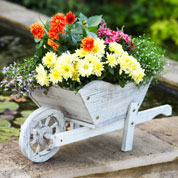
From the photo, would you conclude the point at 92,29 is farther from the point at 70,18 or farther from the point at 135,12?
the point at 135,12

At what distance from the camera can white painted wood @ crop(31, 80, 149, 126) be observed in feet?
6.11

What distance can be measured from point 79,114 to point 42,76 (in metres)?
0.28

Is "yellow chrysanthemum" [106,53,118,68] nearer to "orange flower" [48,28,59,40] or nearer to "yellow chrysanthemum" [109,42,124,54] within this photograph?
"yellow chrysanthemum" [109,42,124,54]

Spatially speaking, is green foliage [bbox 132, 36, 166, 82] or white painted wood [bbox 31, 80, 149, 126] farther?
green foliage [bbox 132, 36, 166, 82]

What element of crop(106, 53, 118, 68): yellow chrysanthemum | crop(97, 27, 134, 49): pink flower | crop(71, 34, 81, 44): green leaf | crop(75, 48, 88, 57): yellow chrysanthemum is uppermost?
crop(97, 27, 134, 49): pink flower

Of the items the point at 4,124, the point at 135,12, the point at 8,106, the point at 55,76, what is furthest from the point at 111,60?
the point at 135,12

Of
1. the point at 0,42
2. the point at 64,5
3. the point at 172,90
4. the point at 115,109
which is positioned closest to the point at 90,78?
the point at 115,109

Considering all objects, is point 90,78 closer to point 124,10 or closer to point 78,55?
point 78,55

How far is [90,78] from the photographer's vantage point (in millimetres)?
1899

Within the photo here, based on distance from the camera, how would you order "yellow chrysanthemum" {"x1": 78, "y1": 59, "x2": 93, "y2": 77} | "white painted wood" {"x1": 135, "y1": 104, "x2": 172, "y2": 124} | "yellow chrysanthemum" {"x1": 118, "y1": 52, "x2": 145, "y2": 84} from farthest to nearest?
1. "white painted wood" {"x1": 135, "y1": 104, "x2": 172, "y2": 124}
2. "yellow chrysanthemum" {"x1": 118, "y1": 52, "x2": 145, "y2": 84}
3. "yellow chrysanthemum" {"x1": 78, "y1": 59, "x2": 93, "y2": 77}

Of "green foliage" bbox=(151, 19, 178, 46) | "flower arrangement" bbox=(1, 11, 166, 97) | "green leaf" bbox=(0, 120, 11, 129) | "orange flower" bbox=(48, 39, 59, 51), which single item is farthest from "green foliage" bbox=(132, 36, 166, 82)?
"green foliage" bbox=(151, 19, 178, 46)

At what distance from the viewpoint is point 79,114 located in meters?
1.98

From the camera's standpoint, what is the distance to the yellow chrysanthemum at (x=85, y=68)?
5.86ft

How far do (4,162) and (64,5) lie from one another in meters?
5.55
